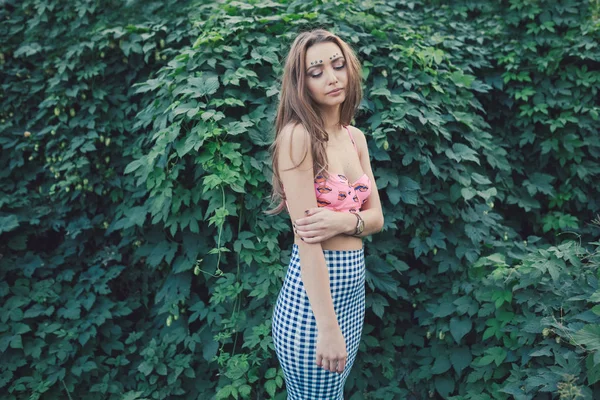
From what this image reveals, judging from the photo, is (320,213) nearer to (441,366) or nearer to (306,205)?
(306,205)

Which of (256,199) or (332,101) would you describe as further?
(256,199)

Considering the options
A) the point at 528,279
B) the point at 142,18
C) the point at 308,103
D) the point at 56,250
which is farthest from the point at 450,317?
the point at 142,18

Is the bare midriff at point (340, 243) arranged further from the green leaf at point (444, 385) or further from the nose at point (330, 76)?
the green leaf at point (444, 385)

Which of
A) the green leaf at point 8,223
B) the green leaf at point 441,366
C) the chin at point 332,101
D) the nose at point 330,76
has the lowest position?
the green leaf at point 441,366

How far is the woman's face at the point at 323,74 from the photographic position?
70.8 inches

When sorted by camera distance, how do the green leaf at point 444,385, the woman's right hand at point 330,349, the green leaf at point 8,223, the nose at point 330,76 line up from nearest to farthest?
the woman's right hand at point 330,349
the nose at point 330,76
the green leaf at point 444,385
the green leaf at point 8,223

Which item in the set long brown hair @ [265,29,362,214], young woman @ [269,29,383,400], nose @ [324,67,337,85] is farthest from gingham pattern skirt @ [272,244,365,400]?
nose @ [324,67,337,85]

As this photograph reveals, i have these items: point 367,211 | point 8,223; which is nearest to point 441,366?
point 367,211

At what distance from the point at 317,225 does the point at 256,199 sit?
1.27 meters

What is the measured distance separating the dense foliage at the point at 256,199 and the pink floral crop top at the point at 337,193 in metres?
1.02

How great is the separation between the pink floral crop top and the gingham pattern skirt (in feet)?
0.56

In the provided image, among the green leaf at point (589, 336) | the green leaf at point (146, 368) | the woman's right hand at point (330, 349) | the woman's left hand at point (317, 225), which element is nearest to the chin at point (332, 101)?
the woman's left hand at point (317, 225)

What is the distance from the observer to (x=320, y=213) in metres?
1.71

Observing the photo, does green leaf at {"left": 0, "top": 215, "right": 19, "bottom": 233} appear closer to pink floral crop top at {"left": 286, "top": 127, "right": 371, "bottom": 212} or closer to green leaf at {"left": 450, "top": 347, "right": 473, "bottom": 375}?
pink floral crop top at {"left": 286, "top": 127, "right": 371, "bottom": 212}
